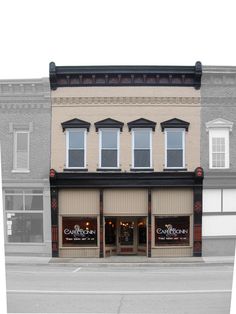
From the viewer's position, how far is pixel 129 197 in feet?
68.0

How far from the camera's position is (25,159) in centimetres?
2119

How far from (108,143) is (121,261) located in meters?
5.29

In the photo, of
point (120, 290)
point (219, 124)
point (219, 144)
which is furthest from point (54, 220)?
point (120, 290)

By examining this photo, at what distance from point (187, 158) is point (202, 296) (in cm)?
1051

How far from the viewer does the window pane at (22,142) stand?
69.6 feet

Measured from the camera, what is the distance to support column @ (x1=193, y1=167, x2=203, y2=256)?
20547mm

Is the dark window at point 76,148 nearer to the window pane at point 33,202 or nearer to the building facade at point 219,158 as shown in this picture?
the window pane at point 33,202

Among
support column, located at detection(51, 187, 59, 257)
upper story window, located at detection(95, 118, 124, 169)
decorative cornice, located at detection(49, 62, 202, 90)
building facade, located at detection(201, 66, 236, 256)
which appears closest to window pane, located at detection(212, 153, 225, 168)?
building facade, located at detection(201, 66, 236, 256)

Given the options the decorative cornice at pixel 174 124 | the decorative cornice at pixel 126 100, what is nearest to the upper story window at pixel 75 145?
the decorative cornice at pixel 126 100

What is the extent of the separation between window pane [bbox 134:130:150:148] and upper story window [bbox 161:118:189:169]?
83cm

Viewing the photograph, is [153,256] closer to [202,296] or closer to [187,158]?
[187,158]

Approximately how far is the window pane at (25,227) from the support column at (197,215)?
275 inches

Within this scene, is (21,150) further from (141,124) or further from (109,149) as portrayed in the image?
(141,124)

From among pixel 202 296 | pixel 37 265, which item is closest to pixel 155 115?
pixel 37 265
